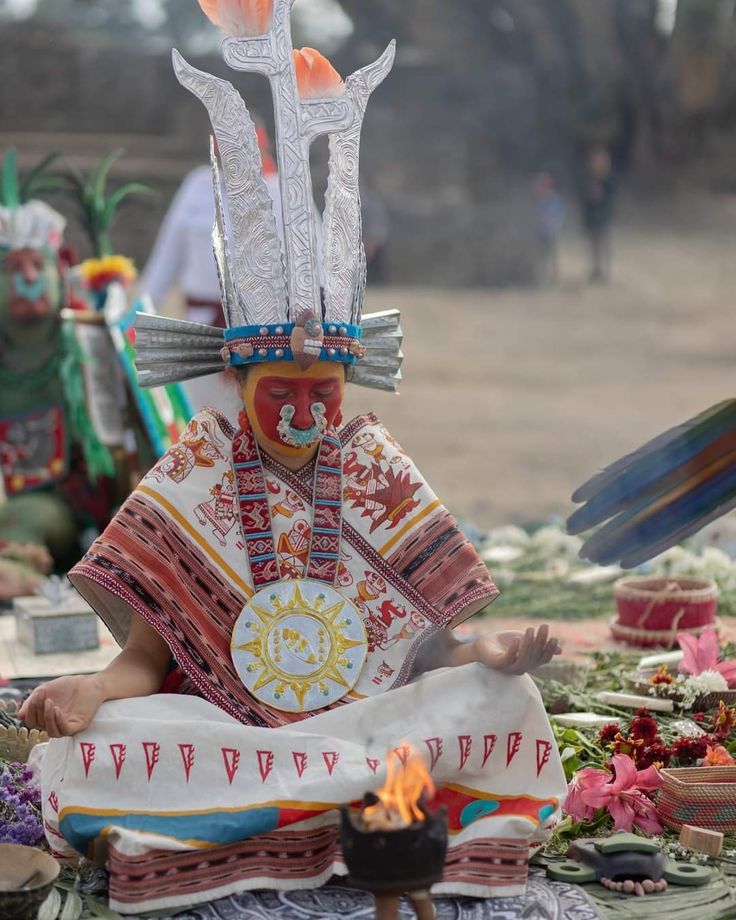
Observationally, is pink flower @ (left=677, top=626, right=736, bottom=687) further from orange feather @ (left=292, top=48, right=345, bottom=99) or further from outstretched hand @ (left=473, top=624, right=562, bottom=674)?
orange feather @ (left=292, top=48, right=345, bottom=99)

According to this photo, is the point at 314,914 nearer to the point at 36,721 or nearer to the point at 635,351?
the point at 36,721

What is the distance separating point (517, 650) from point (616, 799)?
662mm

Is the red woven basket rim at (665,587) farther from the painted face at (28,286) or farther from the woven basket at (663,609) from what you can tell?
the painted face at (28,286)

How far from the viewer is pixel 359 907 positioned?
329 centimetres

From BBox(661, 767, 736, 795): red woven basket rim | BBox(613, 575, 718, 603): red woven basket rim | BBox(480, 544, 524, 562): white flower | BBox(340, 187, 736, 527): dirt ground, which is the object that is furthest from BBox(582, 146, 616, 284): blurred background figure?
BBox(661, 767, 736, 795): red woven basket rim

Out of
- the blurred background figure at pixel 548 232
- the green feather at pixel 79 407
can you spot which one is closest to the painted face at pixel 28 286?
the green feather at pixel 79 407

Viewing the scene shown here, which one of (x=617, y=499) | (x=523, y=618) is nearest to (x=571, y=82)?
(x=523, y=618)

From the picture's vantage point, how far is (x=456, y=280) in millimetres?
19391

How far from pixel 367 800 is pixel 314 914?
0.38 metres

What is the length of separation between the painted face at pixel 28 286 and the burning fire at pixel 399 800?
4.31m

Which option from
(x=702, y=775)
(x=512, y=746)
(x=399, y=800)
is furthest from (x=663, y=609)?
(x=399, y=800)

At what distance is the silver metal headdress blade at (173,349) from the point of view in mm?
3838

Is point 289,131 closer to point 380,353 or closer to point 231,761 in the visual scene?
point 380,353

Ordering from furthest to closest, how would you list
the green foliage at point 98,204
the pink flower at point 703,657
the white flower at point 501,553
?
the white flower at point 501,553 < the green foliage at point 98,204 < the pink flower at point 703,657
